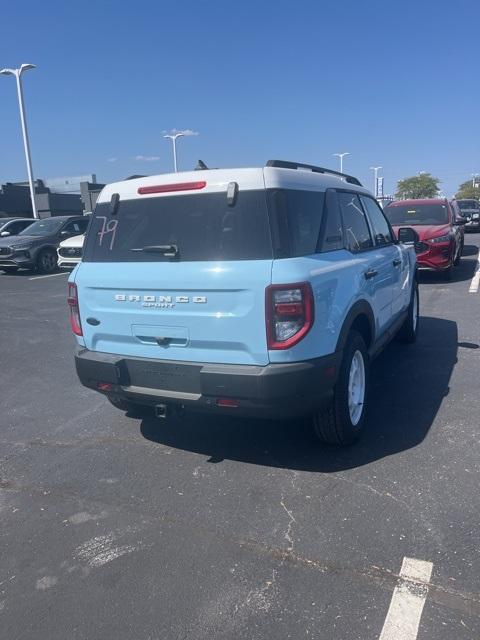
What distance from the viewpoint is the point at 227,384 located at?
10.7 feet

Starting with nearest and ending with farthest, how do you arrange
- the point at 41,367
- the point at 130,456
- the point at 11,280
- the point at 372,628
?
the point at 372,628 < the point at 130,456 < the point at 41,367 < the point at 11,280

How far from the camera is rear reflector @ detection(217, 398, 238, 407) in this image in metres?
3.30

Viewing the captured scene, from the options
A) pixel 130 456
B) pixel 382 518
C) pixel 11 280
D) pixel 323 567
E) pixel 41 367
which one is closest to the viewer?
pixel 323 567

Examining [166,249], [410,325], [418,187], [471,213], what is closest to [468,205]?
[471,213]

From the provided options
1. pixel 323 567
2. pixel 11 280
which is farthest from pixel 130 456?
pixel 11 280

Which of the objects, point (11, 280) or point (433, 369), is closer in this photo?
point (433, 369)

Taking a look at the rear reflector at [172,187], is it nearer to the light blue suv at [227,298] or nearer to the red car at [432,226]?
the light blue suv at [227,298]

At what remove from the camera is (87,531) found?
3.10 metres

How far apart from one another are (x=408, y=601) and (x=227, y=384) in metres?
1.49

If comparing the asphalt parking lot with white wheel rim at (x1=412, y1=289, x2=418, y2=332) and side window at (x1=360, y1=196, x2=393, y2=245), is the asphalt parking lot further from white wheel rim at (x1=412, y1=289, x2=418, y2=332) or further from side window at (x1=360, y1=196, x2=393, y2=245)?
white wheel rim at (x1=412, y1=289, x2=418, y2=332)

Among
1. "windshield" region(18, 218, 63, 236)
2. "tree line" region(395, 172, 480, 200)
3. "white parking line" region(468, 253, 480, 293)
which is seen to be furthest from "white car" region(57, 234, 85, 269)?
"tree line" region(395, 172, 480, 200)

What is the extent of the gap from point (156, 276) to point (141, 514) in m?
1.48

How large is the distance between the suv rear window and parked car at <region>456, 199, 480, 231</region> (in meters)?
22.5

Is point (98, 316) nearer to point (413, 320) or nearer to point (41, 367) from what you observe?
point (41, 367)
